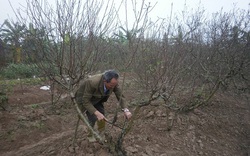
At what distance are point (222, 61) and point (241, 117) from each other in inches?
68.2

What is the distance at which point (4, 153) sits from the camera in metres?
4.47

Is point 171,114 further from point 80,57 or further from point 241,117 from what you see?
point 80,57

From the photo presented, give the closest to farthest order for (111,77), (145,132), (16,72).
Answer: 1. (111,77)
2. (145,132)
3. (16,72)

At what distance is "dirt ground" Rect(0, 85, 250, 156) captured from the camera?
4098 millimetres

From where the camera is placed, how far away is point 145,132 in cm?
470

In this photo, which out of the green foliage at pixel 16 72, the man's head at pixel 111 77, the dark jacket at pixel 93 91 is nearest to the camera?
the man's head at pixel 111 77

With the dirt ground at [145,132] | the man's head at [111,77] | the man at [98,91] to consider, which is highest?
the man's head at [111,77]

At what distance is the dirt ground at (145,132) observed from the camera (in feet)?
13.4

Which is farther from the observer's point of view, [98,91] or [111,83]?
[98,91]

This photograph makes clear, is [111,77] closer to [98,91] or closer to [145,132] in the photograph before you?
[98,91]

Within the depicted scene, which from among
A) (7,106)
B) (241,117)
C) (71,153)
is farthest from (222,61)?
(7,106)

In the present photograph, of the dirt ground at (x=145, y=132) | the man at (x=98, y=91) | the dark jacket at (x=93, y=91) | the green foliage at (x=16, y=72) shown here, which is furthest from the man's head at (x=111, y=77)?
the green foliage at (x=16, y=72)

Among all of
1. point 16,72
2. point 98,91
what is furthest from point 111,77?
point 16,72

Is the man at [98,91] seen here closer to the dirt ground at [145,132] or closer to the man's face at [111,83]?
the man's face at [111,83]
